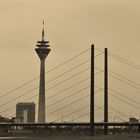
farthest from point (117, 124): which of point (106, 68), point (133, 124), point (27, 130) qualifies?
point (27, 130)

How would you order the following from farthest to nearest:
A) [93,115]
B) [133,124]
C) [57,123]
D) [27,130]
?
[27,130] → [57,123] → [133,124] → [93,115]

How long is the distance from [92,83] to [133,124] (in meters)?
18.2

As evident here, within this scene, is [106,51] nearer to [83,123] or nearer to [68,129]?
[83,123]

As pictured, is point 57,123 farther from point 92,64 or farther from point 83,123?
point 92,64

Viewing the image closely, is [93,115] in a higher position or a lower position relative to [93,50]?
lower

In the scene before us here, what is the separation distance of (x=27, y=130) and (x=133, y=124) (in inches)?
2071

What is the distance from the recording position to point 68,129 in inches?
6806

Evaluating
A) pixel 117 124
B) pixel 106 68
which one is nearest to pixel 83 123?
pixel 117 124

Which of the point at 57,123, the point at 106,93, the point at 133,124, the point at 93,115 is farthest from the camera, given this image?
the point at 57,123

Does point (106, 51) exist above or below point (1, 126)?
above

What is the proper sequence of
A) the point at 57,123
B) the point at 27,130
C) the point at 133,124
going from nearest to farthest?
1. the point at 133,124
2. the point at 57,123
3. the point at 27,130

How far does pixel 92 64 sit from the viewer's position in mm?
107125

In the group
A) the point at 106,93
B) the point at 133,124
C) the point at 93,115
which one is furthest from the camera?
the point at 133,124

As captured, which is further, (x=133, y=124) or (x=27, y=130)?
(x=27, y=130)
